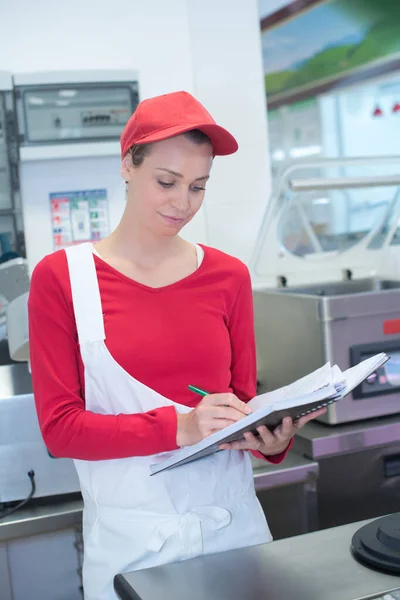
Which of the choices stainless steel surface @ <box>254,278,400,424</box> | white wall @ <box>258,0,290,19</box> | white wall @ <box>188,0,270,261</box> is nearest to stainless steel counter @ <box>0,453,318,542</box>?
stainless steel surface @ <box>254,278,400,424</box>

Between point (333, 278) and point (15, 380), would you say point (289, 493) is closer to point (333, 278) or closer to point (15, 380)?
point (15, 380)

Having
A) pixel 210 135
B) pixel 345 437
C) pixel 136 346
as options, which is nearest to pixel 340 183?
pixel 345 437

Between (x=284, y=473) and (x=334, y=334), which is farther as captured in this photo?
(x=334, y=334)

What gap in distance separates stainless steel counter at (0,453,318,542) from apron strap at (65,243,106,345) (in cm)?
55

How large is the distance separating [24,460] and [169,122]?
2.73ft

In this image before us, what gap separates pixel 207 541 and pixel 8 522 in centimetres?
52

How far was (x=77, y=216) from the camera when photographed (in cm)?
233

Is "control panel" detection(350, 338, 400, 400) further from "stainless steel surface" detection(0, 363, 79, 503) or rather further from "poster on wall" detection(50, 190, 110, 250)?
"poster on wall" detection(50, 190, 110, 250)

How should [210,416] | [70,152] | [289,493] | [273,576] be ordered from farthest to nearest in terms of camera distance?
[70,152] < [289,493] < [210,416] < [273,576]

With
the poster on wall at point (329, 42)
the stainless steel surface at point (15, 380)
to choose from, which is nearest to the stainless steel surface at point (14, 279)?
the stainless steel surface at point (15, 380)

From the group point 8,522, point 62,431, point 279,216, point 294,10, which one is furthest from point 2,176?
point 294,10

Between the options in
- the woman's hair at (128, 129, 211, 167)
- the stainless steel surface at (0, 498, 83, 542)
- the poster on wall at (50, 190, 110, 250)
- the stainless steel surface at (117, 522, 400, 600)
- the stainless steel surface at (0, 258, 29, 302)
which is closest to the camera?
the stainless steel surface at (117, 522, 400, 600)

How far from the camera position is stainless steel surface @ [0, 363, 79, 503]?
1.58 meters

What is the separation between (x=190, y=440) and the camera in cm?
119
